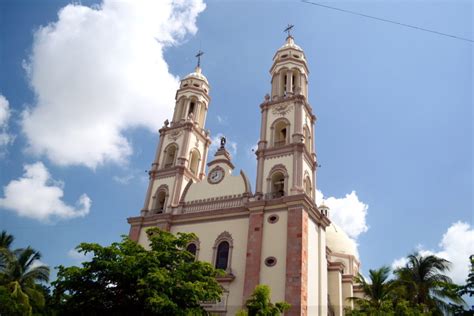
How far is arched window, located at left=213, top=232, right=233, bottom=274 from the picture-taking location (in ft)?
76.7

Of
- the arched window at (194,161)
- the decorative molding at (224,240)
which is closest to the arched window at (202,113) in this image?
the arched window at (194,161)

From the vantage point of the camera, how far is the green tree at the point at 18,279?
57.6 ft

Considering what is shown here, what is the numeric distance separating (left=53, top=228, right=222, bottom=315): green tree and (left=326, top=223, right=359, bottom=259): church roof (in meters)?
25.9

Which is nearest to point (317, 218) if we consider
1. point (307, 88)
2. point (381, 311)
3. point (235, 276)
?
point (235, 276)

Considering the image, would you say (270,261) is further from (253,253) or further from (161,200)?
(161,200)

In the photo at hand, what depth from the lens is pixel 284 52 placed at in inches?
1257

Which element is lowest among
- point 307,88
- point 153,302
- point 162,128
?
point 153,302

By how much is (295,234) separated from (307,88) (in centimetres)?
1337

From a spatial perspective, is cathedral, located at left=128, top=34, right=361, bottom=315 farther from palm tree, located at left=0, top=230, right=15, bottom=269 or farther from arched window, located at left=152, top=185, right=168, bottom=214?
palm tree, located at left=0, top=230, right=15, bottom=269

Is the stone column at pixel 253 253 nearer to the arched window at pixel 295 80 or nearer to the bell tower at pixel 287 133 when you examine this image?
the bell tower at pixel 287 133

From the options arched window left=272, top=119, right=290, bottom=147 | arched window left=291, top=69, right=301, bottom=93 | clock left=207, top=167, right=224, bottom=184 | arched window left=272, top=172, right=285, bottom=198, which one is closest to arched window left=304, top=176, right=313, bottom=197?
arched window left=272, top=172, right=285, bottom=198

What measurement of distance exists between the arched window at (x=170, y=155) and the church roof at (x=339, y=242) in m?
18.0

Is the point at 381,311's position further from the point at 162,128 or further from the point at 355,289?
the point at 162,128

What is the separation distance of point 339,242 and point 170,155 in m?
19.3
